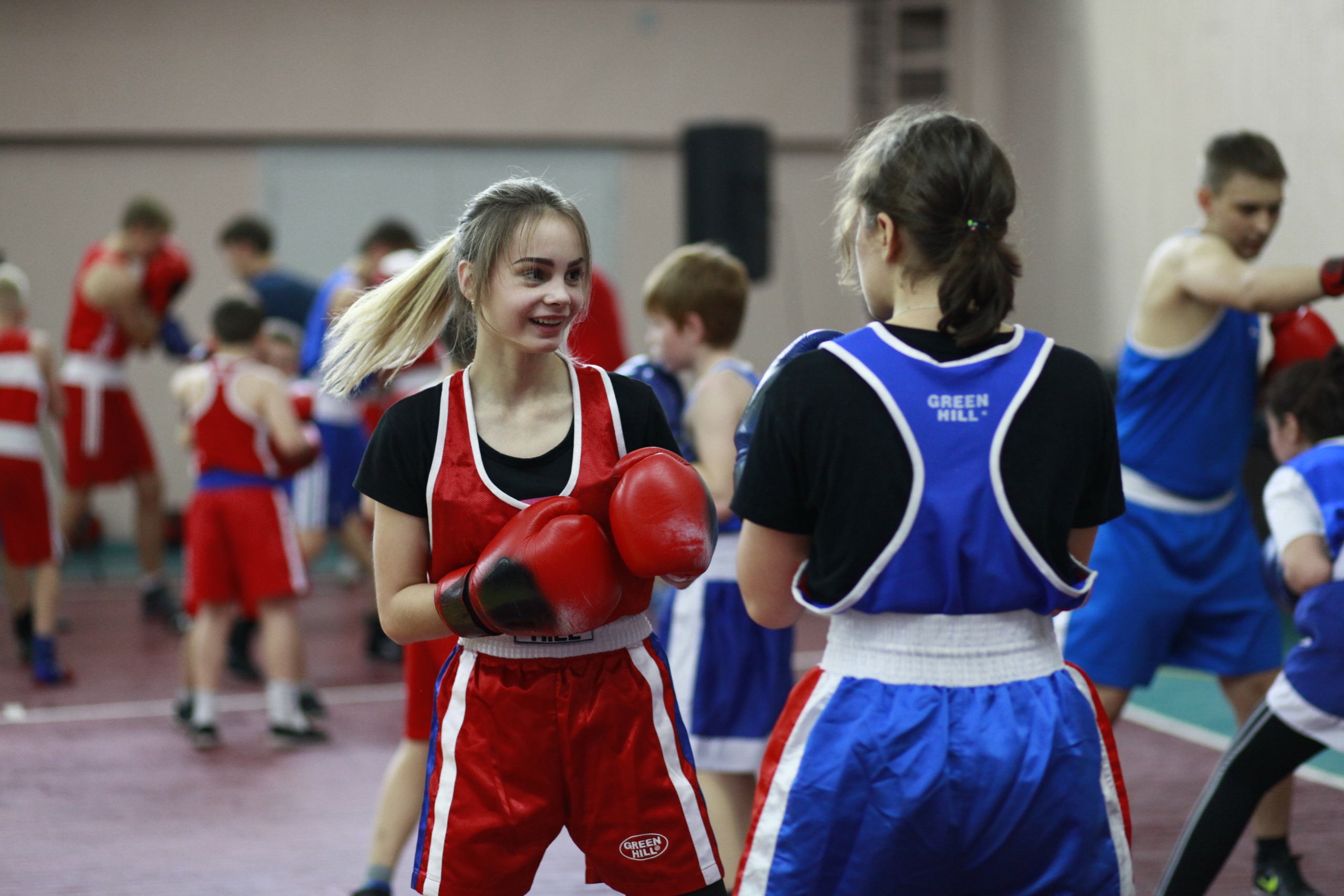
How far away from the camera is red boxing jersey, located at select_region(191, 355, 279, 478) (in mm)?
4305

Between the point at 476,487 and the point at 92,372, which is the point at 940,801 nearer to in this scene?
the point at 476,487

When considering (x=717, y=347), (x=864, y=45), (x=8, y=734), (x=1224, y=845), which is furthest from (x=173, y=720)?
(x=864, y=45)

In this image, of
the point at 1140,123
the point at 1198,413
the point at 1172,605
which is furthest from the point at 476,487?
the point at 1140,123

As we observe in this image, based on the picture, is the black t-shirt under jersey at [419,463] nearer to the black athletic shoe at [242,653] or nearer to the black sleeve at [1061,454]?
the black sleeve at [1061,454]

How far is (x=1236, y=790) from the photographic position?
2.35 m

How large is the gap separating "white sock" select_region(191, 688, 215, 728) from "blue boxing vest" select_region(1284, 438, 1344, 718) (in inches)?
125

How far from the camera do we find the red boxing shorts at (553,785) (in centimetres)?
177

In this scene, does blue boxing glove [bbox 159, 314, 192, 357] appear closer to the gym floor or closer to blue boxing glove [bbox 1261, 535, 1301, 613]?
the gym floor

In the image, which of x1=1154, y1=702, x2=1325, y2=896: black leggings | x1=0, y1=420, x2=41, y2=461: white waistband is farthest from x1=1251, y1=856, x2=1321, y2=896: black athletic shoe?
x1=0, y1=420, x2=41, y2=461: white waistband

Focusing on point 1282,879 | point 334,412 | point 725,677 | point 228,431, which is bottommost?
point 1282,879

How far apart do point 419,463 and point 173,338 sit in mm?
4969

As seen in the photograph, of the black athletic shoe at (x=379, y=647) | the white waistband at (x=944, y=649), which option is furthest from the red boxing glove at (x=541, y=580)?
the black athletic shoe at (x=379, y=647)

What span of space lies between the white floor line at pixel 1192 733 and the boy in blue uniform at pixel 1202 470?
100 centimetres

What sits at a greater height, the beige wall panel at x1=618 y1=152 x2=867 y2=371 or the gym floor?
the beige wall panel at x1=618 y1=152 x2=867 y2=371
